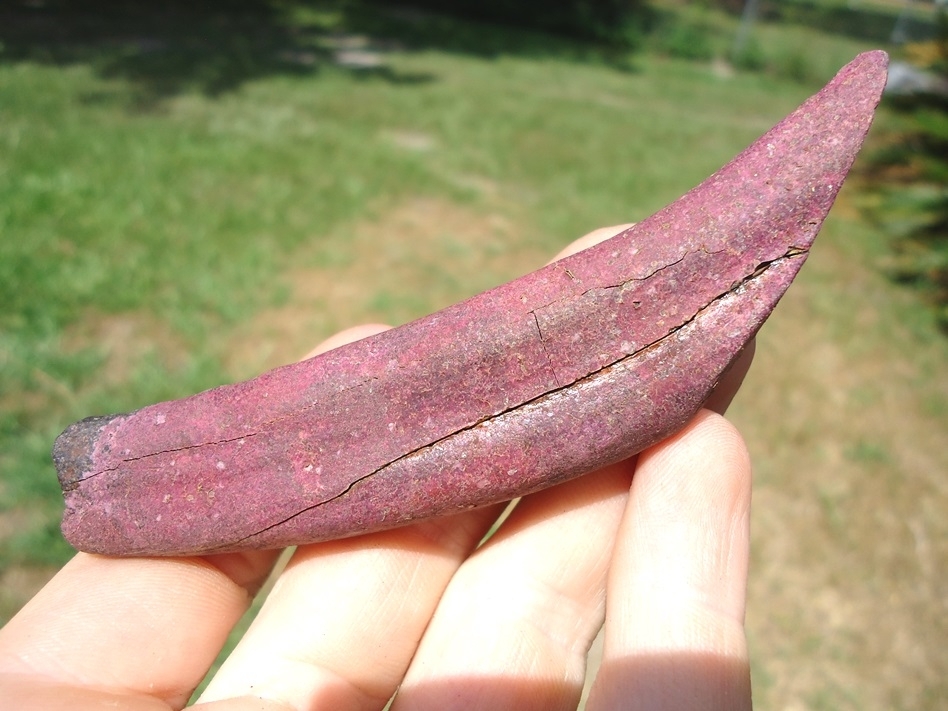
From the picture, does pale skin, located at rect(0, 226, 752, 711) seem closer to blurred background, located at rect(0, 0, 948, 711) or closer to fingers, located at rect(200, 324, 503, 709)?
fingers, located at rect(200, 324, 503, 709)

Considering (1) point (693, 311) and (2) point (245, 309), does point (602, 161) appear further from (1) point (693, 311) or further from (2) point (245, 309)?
(1) point (693, 311)

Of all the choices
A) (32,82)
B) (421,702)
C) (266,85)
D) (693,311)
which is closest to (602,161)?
(266,85)

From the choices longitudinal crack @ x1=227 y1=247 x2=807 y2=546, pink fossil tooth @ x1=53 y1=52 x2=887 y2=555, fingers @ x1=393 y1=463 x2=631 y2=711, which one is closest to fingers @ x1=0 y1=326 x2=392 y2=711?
pink fossil tooth @ x1=53 y1=52 x2=887 y2=555

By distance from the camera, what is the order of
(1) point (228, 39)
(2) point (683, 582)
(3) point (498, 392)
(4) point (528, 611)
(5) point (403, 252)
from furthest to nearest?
(1) point (228, 39), (5) point (403, 252), (4) point (528, 611), (3) point (498, 392), (2) point (683, 582)

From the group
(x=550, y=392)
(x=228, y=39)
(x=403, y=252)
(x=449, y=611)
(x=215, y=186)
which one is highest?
(x=228, y=39)

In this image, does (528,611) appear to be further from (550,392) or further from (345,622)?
(550,392)

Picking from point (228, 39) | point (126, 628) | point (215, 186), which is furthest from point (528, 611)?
point (228, 39)

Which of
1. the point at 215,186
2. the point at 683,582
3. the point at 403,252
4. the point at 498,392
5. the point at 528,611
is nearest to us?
the point at 683,582
